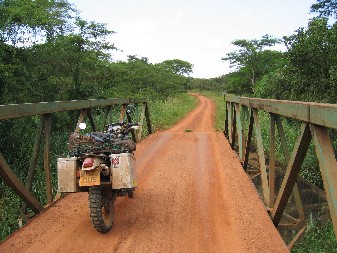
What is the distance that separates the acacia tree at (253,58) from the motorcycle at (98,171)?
34.7 m

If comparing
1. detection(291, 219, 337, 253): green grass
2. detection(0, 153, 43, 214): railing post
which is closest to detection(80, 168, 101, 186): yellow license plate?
detection(0, 153, 43, 214): railing post

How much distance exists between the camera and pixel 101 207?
3652 millimetres

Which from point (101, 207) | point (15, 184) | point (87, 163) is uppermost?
point (87, 163)

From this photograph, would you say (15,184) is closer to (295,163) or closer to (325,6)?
(295,163)

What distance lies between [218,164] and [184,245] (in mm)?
3601

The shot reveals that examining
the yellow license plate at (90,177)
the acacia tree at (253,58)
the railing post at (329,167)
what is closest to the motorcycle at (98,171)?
the yellow license plate at (90,177)

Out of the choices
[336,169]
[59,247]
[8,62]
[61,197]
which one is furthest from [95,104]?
[8,62]

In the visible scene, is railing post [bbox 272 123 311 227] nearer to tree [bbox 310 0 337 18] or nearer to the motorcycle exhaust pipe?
the motorcycle exhaust pipe

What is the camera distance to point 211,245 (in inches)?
134

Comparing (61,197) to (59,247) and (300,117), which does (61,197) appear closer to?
(59,247)

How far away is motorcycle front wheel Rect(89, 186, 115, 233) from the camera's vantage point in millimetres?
3545

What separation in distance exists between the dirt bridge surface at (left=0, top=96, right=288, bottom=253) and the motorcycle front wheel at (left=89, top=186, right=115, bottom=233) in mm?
116

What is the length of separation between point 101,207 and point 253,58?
36825 mm

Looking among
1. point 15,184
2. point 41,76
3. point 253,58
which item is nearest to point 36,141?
point 15,184
